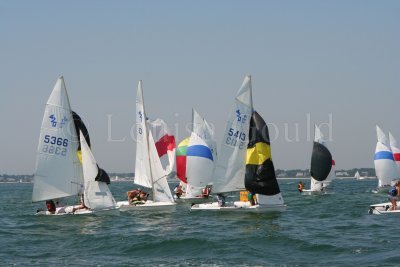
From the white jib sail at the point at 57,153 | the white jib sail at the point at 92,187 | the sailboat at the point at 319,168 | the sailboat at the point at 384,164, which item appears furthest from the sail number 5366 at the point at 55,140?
the sailboat at the point at 384,164

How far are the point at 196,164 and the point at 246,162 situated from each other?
12.8m

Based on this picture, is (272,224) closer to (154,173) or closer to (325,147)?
(154,173)

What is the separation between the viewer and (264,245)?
25344 millimetres

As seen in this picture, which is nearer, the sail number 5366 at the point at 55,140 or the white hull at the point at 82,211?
the white hull at the point at 82,211

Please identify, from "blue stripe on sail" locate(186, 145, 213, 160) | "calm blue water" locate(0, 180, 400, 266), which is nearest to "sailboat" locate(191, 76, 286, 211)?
"calm blue water" locate(0, 180, 400, 266)

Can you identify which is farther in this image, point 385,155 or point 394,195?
point 385,155

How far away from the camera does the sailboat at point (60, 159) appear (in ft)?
114

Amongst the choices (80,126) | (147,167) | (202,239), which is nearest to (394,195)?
(202,239)

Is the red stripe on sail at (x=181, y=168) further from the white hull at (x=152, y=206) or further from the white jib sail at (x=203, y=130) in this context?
the white hull at (x=152, y=206)

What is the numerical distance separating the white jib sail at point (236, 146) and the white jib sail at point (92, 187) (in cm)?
650

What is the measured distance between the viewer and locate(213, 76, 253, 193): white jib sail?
120 feet

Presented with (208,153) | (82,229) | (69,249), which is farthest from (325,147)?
(69,249)

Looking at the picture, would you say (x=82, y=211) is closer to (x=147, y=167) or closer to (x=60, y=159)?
(x=60, y=159)

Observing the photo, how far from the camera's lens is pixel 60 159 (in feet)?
116
